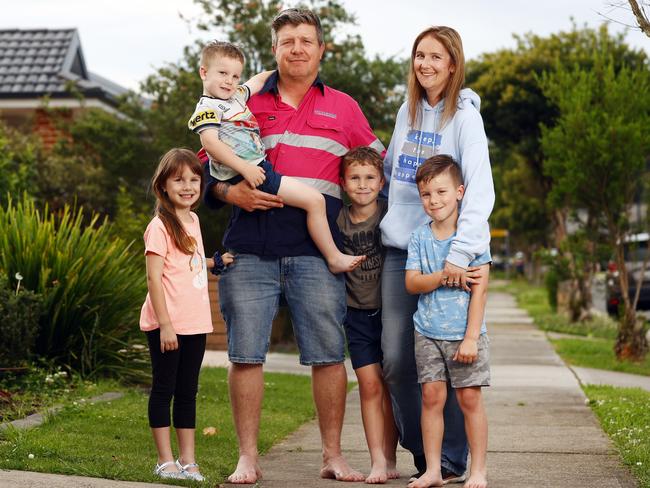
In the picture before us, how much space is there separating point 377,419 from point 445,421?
0.33m

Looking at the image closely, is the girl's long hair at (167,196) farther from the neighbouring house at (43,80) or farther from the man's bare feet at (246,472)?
the neighbouring house at (43,80)

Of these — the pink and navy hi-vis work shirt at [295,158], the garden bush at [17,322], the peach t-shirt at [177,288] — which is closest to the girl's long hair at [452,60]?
the pink and navy hi-vis work shirt at [295,158]

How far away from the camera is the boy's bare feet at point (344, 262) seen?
17.5 feet

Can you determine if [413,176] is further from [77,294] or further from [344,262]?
[77,294]

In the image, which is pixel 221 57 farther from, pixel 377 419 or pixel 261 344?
pixel 377 419

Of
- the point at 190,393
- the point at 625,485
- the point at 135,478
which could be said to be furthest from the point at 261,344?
the point at 625,485

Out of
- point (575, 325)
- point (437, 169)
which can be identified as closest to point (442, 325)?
point (437, 169)

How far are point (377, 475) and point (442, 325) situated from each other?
2.71 feet

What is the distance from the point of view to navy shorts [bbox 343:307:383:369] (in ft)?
17.9

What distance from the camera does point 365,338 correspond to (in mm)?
5484

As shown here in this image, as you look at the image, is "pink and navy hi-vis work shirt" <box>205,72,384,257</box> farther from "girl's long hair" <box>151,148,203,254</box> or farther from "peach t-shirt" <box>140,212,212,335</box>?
"peach t-shirt" <box>140,212,212,335</box>

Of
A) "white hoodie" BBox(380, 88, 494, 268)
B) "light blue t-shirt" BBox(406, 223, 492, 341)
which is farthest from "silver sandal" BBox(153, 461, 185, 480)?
"white hoodie" BBox(380, 88, 494, 268)

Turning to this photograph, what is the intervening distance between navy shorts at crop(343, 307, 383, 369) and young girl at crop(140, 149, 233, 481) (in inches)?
27.1

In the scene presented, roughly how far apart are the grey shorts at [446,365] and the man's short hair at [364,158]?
85cm
